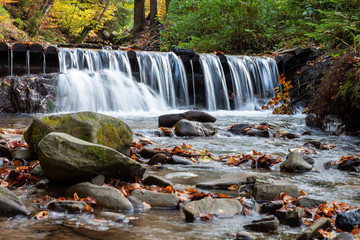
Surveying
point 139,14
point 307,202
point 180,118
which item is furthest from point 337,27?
→ point 139,14

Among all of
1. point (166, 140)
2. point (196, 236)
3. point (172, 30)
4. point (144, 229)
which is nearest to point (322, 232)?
point (196, 236)

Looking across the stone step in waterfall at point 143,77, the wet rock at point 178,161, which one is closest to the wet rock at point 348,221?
the wet rock at point 178,161

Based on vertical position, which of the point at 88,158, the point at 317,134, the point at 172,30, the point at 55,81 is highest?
the point at 172,30

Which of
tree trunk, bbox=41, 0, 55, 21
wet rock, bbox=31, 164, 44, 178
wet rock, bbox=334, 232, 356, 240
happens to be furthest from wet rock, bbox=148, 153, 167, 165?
tree trunk, bbox=41, 0, 55, 21

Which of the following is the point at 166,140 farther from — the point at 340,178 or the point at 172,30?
the point at 172,30

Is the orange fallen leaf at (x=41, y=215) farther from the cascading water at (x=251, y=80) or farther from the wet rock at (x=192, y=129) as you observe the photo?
the cascading water at (x=251, y=80)

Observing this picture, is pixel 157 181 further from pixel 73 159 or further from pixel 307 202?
pixel 307 202

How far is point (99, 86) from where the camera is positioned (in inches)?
533

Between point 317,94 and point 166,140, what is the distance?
3.34 metres

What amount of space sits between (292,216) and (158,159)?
254 centimetres

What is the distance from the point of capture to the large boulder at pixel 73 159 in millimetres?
3488

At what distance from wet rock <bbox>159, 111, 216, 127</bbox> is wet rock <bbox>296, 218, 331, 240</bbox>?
21.7ft

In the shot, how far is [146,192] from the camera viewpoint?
339 cm

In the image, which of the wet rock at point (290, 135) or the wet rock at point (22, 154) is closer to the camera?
the wet rock at point (22, 154)
